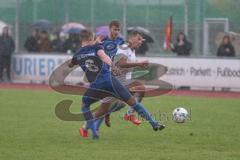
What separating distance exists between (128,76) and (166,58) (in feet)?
40.3

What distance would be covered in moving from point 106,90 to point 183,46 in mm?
15946

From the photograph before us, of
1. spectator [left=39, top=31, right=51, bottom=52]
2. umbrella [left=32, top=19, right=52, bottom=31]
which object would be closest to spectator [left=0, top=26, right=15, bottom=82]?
spectator [left=39, top=31, right=51, bottom=52]

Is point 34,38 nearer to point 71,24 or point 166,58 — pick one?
point 71,24

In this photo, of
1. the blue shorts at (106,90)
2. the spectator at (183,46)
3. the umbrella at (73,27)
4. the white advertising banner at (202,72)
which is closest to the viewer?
the blue shorts at (106,90)

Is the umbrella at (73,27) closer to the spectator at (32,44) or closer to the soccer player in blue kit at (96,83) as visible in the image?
the spectator at (32,44)

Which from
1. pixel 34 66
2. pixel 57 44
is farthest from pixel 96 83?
pixel 57 44

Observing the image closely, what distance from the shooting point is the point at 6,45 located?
101 feet

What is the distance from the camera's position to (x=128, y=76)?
16.7m

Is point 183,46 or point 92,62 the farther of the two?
point 183,46

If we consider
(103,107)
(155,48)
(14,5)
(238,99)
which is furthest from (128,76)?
(14,5)

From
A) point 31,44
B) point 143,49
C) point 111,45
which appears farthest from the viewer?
point 31,44

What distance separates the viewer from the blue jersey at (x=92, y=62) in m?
14.0

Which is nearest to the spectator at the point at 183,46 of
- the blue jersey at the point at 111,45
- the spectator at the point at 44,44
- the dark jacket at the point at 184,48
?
the dark jacket at the point at 184,48

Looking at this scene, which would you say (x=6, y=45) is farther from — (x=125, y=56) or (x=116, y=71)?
(x=116, y=71)
